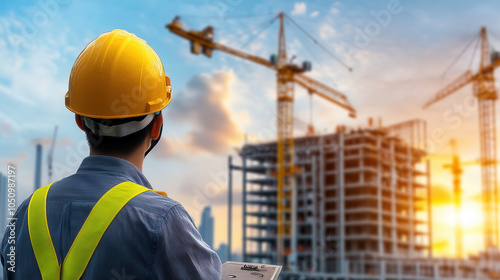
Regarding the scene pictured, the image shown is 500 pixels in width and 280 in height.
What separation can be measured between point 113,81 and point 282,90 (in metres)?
65.4

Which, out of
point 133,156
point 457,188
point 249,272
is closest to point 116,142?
point 133,156

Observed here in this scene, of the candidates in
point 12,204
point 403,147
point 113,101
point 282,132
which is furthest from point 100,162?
point 403,147

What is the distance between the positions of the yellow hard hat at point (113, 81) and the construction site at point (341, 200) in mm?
63248

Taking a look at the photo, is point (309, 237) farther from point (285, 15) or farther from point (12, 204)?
point (12, 204)

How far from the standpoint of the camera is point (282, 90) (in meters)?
66.4

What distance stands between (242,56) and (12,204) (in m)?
66.1

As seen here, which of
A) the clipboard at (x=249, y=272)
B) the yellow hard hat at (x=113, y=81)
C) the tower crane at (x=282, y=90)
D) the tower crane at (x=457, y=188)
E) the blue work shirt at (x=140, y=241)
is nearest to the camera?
the blue work shirt at (x=140, y=241)

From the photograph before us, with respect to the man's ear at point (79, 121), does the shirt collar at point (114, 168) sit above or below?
below

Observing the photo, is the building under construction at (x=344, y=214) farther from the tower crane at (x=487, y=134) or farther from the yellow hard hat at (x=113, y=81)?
the yellow hard hat at (x=113, y=81)

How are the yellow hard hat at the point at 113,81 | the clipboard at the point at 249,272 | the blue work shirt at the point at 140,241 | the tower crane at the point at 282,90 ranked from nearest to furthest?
the blue work shirt at the point at 140,241 < the clipboard at the point at 249,272 < the yellow hard hat at the point at 113,81 < the tower crane at the point at 282,90

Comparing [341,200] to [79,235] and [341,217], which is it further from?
[79,235]

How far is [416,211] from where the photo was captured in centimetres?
8256

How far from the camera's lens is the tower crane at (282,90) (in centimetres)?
6191

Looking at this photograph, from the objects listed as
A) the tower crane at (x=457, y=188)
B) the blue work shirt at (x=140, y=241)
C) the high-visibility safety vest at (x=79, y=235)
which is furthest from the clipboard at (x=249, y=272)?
the tower crane at (x=457, y=188)
